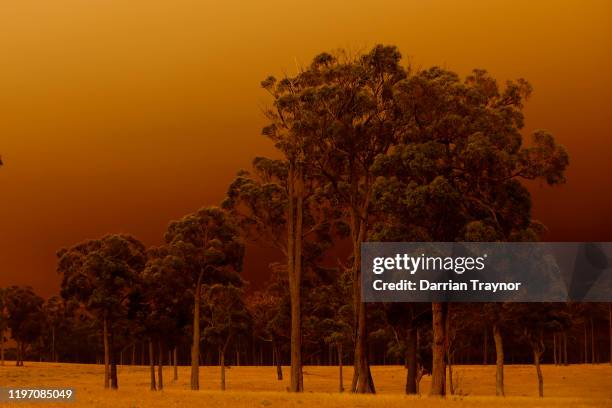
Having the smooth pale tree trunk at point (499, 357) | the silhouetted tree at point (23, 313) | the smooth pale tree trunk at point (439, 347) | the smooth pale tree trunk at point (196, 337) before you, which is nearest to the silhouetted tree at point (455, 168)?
the smooth pale tree trunk at point (439, 347)

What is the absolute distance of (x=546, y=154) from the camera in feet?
156

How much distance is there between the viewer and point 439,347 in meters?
47.2

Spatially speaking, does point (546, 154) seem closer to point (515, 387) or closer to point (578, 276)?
point (578, 276)

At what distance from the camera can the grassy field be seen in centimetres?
3919

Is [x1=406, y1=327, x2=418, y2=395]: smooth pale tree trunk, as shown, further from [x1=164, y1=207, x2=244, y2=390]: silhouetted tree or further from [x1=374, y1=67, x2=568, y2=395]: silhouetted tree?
[x1=164, y1=207, x2=244, y2=390]: silhouetted tree

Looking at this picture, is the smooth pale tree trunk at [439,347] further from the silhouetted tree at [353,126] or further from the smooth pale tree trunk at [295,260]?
the smooth pale tree trunk at [295,260]

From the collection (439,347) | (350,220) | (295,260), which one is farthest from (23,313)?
(439,347)

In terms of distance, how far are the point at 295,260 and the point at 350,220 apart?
554cm

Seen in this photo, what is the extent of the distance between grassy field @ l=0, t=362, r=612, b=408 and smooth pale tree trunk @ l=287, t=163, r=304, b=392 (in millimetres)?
3381

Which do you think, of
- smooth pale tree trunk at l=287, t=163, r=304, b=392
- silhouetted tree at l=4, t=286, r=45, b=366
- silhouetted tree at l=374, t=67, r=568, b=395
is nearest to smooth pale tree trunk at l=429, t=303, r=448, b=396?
silhouetted tree at l=374, t=67, r=568, b=395

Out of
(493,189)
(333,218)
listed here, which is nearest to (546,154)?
(493,189)

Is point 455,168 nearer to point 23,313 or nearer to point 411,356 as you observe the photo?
point 411,356

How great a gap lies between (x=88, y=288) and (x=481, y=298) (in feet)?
120

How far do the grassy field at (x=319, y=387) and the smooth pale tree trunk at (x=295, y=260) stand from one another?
11.1ft
